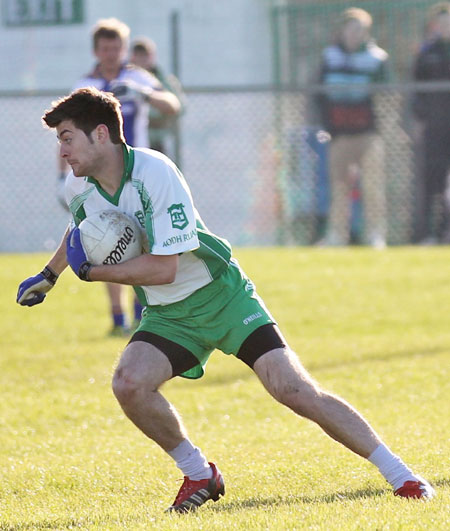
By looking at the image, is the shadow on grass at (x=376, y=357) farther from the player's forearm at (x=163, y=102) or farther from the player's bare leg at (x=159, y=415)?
the player's bare leg at (x=159, y=415)

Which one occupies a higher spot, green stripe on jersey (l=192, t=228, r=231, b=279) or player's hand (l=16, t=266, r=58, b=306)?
green stripe on jersey (l=192, t=228, r=231, b=279)

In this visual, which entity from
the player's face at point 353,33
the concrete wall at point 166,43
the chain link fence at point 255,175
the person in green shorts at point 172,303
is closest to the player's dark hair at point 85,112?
the person in green shorts at point 172,303

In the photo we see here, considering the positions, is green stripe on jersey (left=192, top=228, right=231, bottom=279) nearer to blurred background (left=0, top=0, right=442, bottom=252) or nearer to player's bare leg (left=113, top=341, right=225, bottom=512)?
player's bare leg (left=113, top=341, right=225, bottom=512)

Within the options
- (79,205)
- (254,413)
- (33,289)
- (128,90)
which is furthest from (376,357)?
(79,205)

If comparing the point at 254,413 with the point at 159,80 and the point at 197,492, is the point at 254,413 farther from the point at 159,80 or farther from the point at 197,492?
the point at 159,80

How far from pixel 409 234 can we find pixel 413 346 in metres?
5.57

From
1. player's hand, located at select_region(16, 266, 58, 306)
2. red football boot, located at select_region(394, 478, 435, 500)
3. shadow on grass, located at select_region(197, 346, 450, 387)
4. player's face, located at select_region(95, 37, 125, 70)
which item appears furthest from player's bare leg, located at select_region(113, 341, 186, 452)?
player's face, located at select_region(95, 37, 125, 70)

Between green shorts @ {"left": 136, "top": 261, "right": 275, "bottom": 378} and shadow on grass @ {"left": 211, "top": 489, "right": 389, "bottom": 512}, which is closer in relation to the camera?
shadow on grass @ {"left": 211, "top": 489, "right": 389, "bottom": 512}

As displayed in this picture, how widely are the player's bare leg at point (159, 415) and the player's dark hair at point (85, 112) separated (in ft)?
3.06

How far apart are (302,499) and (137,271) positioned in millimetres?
1187

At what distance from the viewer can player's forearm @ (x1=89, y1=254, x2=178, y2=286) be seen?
5.11 meters

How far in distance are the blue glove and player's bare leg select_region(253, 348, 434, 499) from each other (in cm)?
85

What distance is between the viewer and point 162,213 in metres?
5.13

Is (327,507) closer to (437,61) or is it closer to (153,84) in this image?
(153,84)
